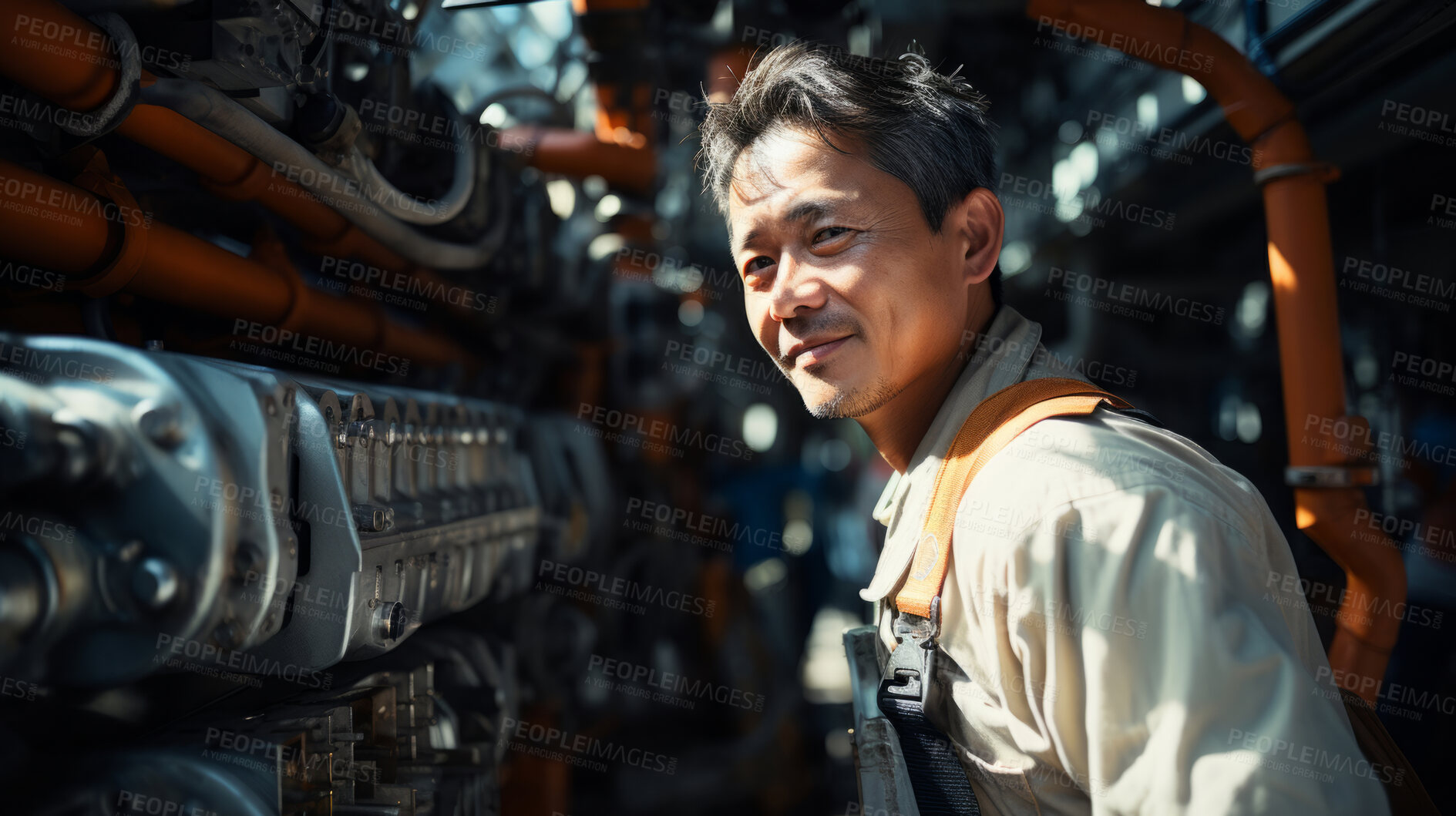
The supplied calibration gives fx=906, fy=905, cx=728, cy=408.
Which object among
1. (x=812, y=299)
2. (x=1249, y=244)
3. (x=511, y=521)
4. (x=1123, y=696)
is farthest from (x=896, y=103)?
(x=1249, y=244)

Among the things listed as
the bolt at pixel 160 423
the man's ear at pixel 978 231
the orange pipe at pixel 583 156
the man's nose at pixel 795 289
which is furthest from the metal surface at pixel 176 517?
the orange pipe at pixel 583 156

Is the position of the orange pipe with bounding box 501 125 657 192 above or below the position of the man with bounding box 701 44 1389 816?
above

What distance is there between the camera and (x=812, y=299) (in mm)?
→ 1412

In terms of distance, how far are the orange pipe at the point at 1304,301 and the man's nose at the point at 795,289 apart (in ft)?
2.94

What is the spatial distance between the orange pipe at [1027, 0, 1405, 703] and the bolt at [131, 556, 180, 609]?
1.82 metres

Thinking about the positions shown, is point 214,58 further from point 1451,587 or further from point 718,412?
point 718,412

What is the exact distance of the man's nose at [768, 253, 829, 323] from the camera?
1.41m

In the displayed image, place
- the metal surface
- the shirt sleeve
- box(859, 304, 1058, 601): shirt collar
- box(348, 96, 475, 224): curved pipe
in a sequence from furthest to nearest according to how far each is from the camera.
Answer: box(348, 96, 475, 224): curved pipe
box(859, 304, 1058, 601): shirt collar
the metal surface
the shirt sleeve

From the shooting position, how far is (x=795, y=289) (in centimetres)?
142

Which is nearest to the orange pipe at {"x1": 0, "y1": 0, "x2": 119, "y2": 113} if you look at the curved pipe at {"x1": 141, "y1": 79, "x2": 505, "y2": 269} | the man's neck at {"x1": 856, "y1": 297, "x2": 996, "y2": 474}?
the curved pipe at {"x1": 141, "y1": 79, "x2": 505, "y2": 269}

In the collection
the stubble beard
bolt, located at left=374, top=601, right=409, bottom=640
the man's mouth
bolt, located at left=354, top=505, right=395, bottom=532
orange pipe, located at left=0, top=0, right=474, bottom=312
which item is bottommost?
bolt, located at left=374, top=601, right=409, bottom=640

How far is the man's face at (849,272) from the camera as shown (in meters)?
1.39

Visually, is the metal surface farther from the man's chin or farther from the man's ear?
the man's ear

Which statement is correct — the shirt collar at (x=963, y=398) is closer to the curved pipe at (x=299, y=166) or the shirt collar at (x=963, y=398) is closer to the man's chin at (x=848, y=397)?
the man's chin at (x=848, y=397)
